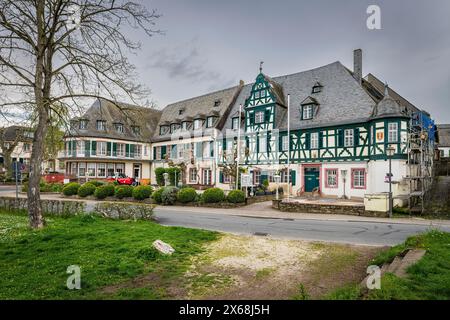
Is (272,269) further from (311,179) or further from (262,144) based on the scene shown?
(262,144)

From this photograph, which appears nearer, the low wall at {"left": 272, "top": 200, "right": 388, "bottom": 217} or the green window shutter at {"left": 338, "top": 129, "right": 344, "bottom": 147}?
the low wall at {"left": 272, "top": 200, "right": 388, "bottom": 217}

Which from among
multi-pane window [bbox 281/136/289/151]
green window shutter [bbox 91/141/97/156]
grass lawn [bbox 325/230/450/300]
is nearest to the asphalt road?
grass lawn [bbox 325/230/450/300]

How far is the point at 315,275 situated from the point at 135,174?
40714 millimetres

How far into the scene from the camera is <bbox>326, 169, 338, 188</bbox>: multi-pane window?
24.5m

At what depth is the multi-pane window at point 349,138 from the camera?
23.8m

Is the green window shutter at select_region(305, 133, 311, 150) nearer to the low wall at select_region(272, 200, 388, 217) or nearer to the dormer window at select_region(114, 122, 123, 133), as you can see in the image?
the low wall at select_region(272, 200, 388, 217)

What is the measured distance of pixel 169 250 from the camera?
7625 millimetres

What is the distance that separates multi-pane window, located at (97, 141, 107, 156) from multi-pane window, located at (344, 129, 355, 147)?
3084cm

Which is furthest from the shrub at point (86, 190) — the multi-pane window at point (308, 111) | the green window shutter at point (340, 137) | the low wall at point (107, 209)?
the green window shutter at point (340, 137)

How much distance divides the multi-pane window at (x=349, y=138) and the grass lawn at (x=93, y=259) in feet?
58.0

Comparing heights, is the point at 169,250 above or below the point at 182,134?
below

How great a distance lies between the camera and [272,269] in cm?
653

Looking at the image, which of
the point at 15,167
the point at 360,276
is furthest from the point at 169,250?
the point at 15,167
